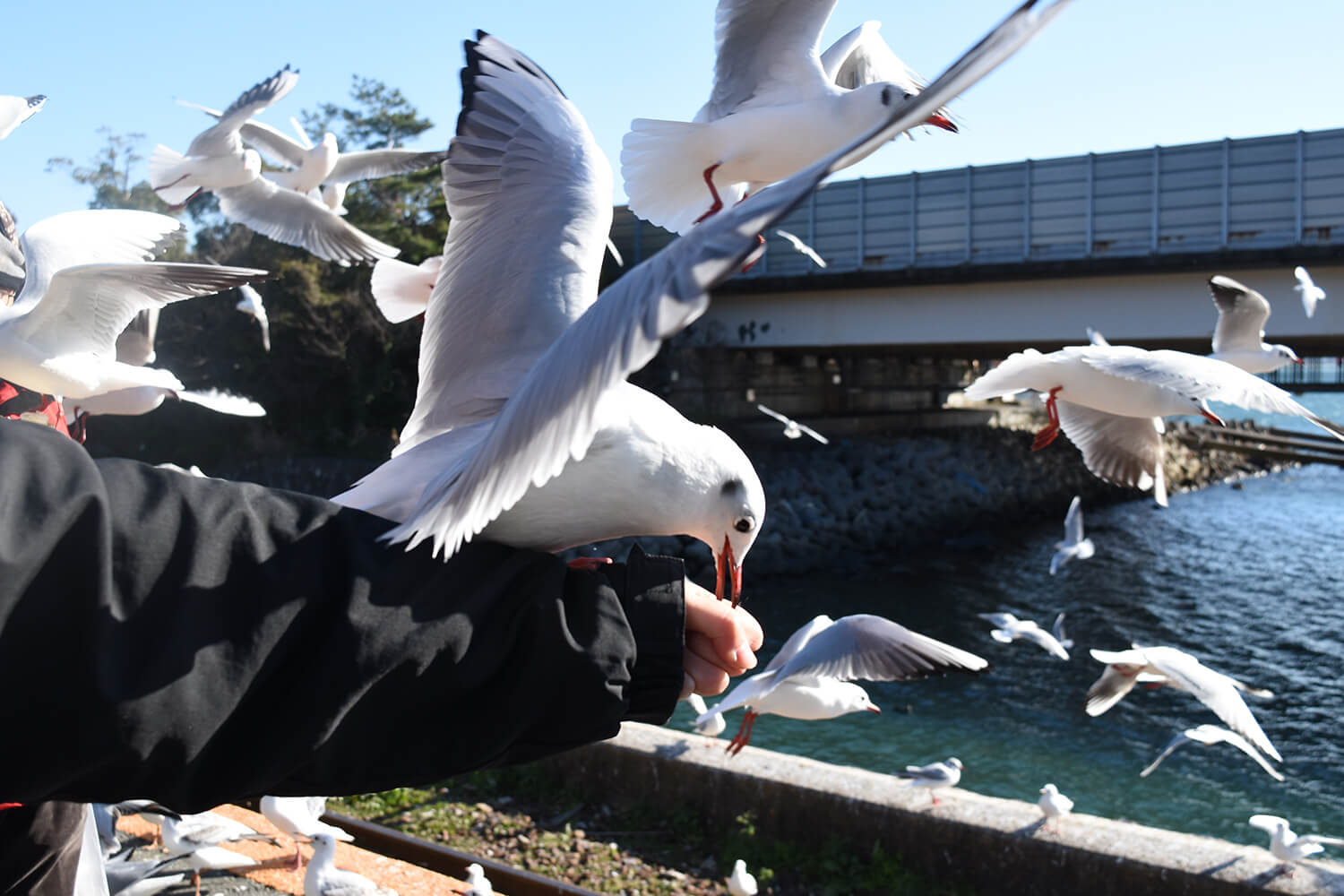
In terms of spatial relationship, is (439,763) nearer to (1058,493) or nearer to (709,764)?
(709,764)

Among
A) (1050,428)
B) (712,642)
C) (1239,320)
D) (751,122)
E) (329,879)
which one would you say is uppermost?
(751,122)

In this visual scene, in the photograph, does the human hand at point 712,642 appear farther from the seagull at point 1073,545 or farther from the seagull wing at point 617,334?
the seagull at point 1073,545

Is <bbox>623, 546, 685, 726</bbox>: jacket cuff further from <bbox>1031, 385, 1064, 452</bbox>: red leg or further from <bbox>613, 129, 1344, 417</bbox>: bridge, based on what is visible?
<bbox>613, 129, 1344, 417</bbox>: bridge

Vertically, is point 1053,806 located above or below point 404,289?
below

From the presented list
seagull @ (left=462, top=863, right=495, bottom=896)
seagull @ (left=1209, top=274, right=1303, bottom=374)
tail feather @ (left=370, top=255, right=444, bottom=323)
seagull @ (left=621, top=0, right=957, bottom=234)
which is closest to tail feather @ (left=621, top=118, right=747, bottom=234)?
seagull @ (left=621, top=0, right=957, bottom=234)

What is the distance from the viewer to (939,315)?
16.7 m

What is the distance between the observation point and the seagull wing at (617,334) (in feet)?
3.16

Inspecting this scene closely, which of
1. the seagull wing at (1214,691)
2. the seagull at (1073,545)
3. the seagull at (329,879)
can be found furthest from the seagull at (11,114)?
the seagull at (1073,545)

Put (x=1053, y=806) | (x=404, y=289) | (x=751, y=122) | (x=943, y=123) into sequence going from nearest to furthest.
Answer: (x=751, y=122)
(x=943, y=123)
(x=404, y=289)
(x=1053, y=806)

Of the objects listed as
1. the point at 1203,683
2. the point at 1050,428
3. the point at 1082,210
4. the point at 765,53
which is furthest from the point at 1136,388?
the point at 1082,210

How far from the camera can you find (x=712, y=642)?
4.02ft

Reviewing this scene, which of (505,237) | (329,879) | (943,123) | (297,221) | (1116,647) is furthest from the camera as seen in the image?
(1116,647)

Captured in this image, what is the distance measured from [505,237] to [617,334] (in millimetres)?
929

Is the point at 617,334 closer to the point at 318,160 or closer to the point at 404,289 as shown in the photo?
the point at 404,289
